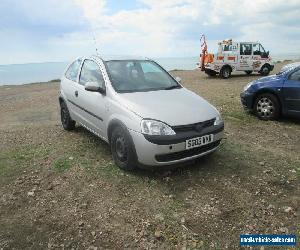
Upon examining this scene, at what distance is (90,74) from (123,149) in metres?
1.94

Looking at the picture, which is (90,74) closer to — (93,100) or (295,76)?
(93,100)

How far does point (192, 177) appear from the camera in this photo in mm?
5168

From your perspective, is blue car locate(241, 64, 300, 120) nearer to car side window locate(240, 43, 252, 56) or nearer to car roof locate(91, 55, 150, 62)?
car roof locate(91, 55, 150, 62)

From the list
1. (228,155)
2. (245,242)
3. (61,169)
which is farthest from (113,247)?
(228,155)

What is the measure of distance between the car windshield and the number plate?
4.44 feet

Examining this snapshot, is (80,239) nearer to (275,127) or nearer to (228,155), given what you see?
(228,155)

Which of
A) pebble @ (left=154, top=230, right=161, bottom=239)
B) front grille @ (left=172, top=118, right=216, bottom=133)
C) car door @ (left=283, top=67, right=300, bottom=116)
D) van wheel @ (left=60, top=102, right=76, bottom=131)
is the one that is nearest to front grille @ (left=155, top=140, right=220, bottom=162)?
front grille @ (left=172, top=118, right=216, bottom=133)

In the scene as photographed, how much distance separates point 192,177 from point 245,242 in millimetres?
1589

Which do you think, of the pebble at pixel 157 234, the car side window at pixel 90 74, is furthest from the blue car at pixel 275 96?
the pebble at pixel 157 234

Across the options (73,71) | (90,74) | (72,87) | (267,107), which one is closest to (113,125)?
(90,74)

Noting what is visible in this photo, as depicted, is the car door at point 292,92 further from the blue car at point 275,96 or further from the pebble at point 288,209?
the pebble at point 288,209

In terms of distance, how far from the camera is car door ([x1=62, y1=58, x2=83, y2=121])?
6.88 meters

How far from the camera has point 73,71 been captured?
7289 millimetres

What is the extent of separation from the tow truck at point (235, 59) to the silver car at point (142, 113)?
521 inches
